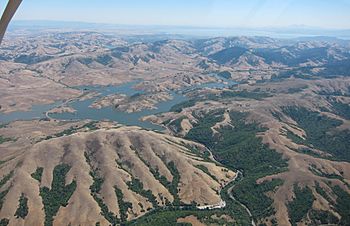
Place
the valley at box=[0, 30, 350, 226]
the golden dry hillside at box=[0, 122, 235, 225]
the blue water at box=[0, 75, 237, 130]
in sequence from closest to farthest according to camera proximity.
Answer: the golden dry hillside at box=[0, 122, 235, 225], the valley at box=[0, 30, 350, 226], the blue water at box=[0, 75, 237, 130]

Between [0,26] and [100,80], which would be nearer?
[0,26]

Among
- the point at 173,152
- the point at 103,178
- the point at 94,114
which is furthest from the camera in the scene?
the point at 94,114

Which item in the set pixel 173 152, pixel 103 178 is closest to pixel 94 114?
pixel 173 152

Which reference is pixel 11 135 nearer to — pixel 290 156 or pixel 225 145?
pixel 225 145

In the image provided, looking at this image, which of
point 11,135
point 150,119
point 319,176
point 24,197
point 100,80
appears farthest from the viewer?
point 100,80

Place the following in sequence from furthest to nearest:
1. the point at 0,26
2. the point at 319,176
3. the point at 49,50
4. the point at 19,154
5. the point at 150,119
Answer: the point at 49,50, the point at 150,119, the point at 19,154, the point at 319,176, the point at 0,26

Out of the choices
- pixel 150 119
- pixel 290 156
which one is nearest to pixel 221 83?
pixel 150 119

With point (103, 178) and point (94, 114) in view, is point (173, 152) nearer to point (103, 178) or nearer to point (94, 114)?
point (103, 178)

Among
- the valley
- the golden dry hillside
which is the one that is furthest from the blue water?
the golden dry hillside

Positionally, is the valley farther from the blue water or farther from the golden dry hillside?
the blue water

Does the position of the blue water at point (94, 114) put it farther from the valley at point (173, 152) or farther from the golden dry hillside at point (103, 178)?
the golden dry hillside at point (103, 178)

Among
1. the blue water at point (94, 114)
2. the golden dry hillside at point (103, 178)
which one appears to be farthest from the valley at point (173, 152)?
the blue water at point (94, 114)
